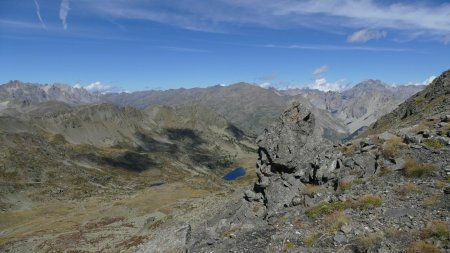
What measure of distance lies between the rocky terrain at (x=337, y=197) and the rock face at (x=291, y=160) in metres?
0.08

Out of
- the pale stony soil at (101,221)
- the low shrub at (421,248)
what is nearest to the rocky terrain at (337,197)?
the low shrub at (421,248)

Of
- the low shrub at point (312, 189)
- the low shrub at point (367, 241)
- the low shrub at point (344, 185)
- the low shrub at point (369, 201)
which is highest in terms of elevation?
the low shrub at point (344, 185)

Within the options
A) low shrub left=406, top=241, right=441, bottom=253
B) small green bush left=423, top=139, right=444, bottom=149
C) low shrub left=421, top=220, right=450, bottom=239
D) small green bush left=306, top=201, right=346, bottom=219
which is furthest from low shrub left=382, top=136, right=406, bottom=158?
low shrub left=406, top=241, right=441, bottom=253

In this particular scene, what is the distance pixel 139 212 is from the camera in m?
108

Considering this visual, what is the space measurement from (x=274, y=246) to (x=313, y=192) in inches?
290

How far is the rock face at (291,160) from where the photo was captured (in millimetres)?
31906

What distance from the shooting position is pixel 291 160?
35031 mm

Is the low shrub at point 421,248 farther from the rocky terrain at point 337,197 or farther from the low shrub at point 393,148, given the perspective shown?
the low shrub at point 393,148

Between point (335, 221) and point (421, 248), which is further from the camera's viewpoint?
point (335, 221)

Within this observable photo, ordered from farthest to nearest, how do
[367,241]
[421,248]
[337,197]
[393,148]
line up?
[393,148]
[337,197]
[367,241]
[421,248]

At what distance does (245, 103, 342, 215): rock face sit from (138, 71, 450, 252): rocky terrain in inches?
3.3

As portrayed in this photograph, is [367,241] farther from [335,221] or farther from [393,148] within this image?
[393,148]

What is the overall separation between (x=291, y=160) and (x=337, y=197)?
805 centimetres

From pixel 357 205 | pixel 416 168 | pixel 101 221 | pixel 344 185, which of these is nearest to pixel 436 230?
pixel 357 205
